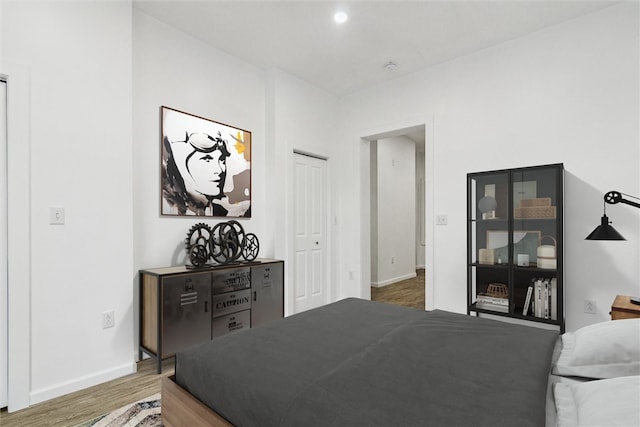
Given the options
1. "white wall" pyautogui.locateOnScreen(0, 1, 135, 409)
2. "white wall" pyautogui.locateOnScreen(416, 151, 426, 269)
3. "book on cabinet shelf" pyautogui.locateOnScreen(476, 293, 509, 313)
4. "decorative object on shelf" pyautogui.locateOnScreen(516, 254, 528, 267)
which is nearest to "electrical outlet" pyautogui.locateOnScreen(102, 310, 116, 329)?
"white wall" pyautogui.locateOnScreen(0, 1, 135, 409)

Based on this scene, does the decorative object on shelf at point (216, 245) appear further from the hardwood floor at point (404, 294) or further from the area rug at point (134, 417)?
the hardwood floor at point (404, 294)

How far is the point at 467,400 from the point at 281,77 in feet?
12.1

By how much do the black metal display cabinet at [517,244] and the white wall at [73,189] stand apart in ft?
9.65

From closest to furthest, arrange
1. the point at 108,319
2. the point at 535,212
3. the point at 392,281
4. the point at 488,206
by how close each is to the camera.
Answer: the point at 108,319 < the point at 535,212 < the point at 488,206 < the point at 392,281

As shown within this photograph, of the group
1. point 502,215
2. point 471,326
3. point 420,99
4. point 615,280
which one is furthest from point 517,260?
point 420,99

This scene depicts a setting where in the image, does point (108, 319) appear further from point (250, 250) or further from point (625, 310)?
point (625, 310)

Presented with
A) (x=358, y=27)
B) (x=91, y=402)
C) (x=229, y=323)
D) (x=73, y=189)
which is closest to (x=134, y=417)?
(x=91, y=402)

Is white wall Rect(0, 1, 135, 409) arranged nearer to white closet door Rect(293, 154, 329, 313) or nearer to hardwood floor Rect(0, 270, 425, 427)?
hardwood floor Rect(0, 270, 425, 427)

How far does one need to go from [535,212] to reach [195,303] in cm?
286

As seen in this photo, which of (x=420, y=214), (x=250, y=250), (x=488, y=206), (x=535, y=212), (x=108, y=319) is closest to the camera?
(x=108, y=319)

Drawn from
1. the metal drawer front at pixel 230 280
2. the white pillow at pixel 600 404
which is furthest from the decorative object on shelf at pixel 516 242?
the metal drawer front at pixel 230 280

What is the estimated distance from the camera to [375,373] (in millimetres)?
1265

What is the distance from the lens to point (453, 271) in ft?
11.8

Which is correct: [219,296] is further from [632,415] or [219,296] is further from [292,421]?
[632,415]
